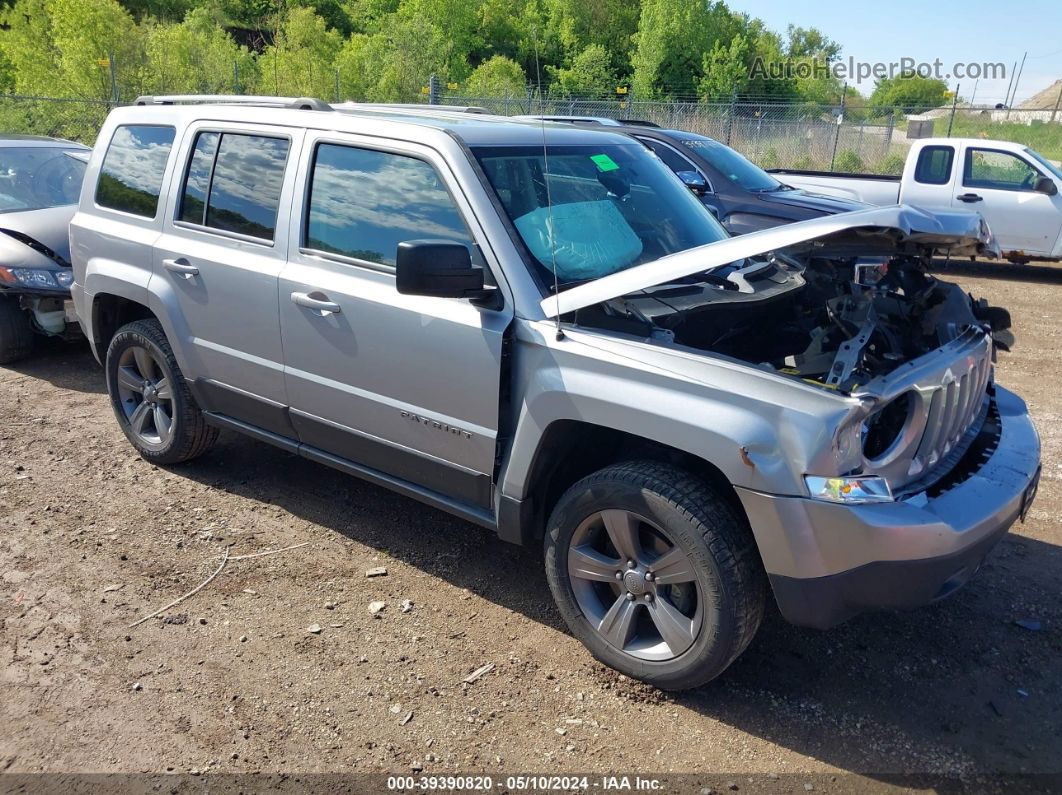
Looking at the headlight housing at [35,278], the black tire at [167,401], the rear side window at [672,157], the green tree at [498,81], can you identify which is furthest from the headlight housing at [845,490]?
the green tree at [498,81]

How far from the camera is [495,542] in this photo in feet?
14.3

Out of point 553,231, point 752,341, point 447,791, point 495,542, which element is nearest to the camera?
point 447,791

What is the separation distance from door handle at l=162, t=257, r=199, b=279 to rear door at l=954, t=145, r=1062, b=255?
428 inches

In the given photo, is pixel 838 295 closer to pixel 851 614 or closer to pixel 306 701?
pixel 851 614

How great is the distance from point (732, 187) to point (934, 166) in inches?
178

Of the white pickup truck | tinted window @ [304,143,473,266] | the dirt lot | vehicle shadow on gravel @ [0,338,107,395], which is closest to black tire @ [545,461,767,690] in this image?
the dirt lot

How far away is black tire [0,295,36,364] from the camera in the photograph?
22.9 ft

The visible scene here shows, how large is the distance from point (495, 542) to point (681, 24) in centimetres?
4361

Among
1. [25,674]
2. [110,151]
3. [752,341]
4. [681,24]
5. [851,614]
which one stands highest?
[681,24]

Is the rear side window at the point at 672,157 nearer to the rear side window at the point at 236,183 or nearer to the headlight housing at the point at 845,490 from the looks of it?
the rear side window at the point at 236,183

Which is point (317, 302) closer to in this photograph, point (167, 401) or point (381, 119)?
point (381, 119)

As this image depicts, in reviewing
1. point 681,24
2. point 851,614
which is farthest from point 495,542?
point 681,24

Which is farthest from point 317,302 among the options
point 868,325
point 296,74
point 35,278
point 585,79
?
point 585,79

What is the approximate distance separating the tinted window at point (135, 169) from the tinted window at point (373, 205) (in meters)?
1.26
